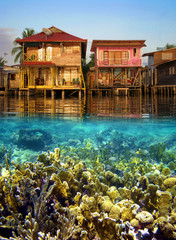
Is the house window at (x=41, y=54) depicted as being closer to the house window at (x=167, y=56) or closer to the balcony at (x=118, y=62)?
the balcony at (x=118, y=62)

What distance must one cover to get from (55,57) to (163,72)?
15.0m

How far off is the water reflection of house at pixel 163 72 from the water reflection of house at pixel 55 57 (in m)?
9.53

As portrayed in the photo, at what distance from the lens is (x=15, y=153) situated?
670 cm

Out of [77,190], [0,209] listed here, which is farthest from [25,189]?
[77,190]

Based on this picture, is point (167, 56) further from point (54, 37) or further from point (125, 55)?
point (54, 37)

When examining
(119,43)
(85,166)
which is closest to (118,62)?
(119,43)

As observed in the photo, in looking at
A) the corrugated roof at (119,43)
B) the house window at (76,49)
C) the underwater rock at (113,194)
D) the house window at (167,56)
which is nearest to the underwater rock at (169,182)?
the underwater rock at (113,194)

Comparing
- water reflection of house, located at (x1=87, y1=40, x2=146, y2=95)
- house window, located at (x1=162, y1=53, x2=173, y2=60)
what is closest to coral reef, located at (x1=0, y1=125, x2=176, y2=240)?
water reflection of house, located at (x1=87, y1=40, x2=146, y2=95)

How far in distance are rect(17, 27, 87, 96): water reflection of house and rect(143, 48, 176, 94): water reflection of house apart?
375 inches

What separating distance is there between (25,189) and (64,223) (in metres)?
0.97

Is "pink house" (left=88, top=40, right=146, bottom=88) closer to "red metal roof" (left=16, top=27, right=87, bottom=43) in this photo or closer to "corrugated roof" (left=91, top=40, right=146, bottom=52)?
"corrugated roof" (left=91, top=40, right=146, bottom=52)

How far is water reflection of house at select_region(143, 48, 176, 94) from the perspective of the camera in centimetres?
2945

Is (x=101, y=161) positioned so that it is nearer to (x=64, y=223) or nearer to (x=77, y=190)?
(x=77, y=190)

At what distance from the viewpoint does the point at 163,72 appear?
33.5m
